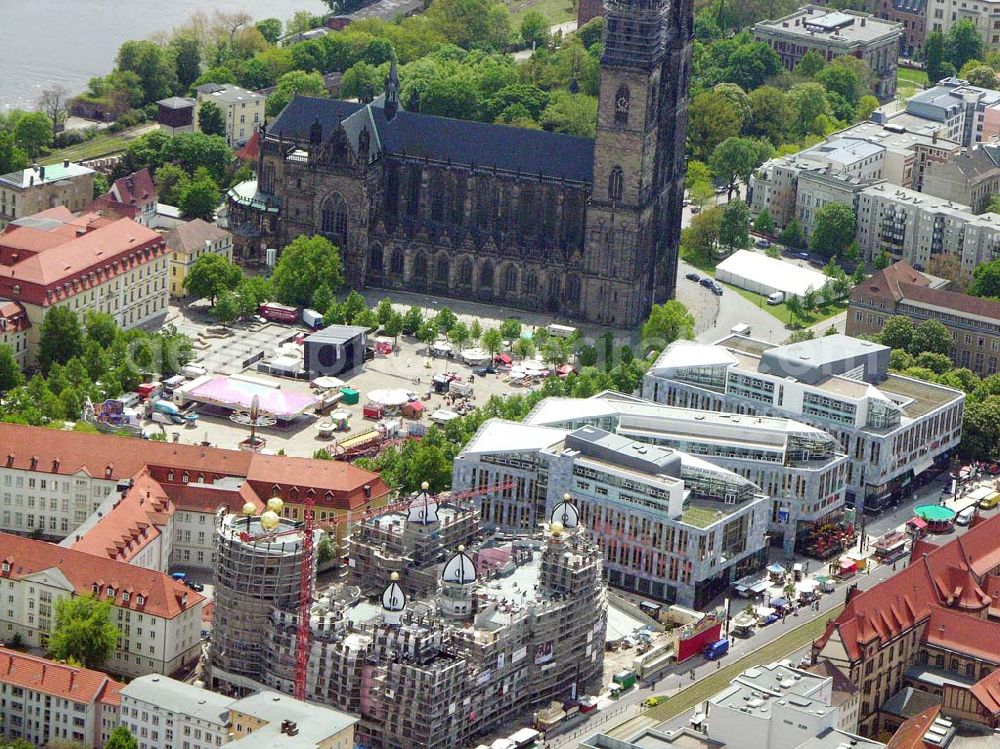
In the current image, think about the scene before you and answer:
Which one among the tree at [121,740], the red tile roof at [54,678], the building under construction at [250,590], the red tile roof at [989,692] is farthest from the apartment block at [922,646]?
the red tile roof at [54,678]

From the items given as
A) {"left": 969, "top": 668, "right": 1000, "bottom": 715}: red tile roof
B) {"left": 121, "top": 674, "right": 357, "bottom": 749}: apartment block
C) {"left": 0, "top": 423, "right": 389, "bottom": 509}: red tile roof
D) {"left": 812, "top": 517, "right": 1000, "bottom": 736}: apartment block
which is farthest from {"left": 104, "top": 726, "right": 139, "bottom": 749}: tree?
{"left": 969, "top": 668, "right": 1000, "bottom": 715}: red tile roof

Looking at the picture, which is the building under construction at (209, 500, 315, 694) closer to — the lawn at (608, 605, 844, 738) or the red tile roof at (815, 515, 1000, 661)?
the lawn at (608, 605, 844, 738)

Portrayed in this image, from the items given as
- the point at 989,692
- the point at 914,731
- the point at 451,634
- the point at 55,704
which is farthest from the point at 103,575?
the point at 989,692

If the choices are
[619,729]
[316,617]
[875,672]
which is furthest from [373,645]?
[875,672]

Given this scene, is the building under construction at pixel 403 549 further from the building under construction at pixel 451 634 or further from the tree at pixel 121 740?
the tree at pixel 121 740

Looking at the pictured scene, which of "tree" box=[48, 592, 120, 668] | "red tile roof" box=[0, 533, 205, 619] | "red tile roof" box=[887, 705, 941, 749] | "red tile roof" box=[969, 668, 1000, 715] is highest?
"red tile roof" box=[0, 533, 205, 619]

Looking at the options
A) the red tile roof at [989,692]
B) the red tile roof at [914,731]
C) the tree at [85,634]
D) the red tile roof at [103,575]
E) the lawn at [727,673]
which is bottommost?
the lawn at [727,673]

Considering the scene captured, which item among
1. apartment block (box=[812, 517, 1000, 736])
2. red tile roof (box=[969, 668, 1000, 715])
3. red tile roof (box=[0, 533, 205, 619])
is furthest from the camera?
red tile roof (box=[0, 533, 205, 619])
